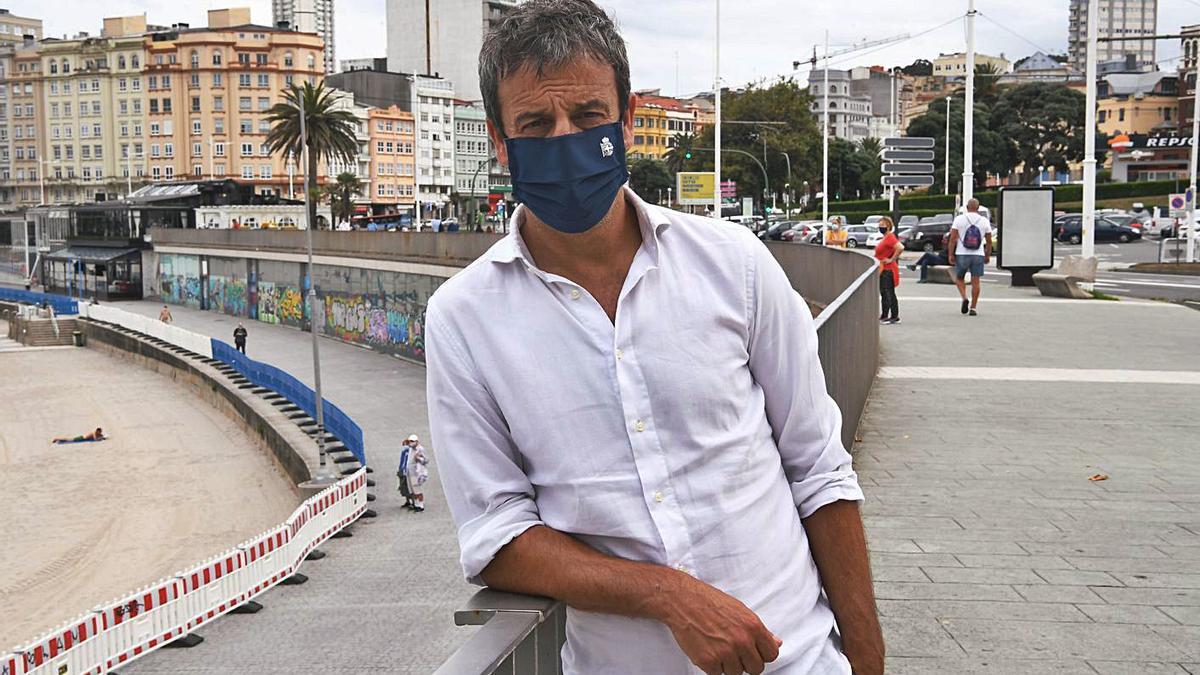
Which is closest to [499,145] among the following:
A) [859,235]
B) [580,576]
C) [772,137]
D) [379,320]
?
[580,576]

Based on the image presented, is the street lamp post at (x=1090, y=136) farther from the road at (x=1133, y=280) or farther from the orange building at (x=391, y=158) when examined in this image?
the orange building at (x=391, y=158)

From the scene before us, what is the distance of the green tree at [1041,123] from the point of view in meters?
86.1

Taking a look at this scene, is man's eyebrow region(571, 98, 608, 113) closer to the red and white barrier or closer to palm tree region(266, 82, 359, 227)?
the red and white barrier

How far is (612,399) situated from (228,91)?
128m

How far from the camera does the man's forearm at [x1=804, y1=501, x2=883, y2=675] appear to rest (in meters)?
2.43

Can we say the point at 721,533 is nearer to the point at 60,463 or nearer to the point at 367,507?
the point at 367,507

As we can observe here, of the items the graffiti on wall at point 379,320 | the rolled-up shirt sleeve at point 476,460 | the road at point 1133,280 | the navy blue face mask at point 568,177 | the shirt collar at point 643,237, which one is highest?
the navy blue face mask at point 568,177

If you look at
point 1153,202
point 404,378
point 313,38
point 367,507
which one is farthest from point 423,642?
point 313,38

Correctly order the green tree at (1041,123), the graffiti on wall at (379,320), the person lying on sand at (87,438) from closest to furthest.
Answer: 1. the person lying on sand at (87,438)
2. the graffiti on wall at (379,320)
3. the green tree at (1041,123)

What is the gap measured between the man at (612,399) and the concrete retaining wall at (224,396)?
27.0 m

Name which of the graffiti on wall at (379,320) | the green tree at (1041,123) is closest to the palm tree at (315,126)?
the graffiti on wall at (379,320)

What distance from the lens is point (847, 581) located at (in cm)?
243

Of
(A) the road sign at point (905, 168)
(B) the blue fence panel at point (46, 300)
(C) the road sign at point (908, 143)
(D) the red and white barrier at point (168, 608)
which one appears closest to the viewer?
(D) the red and white barrier at point (168, 608)

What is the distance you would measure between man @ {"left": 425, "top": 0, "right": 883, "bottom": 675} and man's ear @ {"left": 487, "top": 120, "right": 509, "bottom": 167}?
0.02 metres
